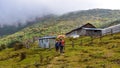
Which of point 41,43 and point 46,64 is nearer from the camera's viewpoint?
point 46,64

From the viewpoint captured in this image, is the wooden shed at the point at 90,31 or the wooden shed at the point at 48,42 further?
Answer: the wooden shed at the point at 90,31

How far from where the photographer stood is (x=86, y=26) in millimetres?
161750

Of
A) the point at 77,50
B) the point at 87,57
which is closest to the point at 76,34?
the point at 77,50

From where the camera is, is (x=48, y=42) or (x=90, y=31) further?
(x=90, y=31)

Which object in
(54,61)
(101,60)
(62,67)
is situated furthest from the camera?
(54,61)

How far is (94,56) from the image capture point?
69.6m

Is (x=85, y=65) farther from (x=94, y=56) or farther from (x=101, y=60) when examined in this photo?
(x=94, y=56)

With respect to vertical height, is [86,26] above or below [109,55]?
above

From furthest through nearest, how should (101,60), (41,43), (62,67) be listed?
1. (41,43)
2. (101,60)
3. (62,67)

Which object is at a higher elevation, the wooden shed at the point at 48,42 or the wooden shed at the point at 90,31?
the wooden shed at the point at 90,31

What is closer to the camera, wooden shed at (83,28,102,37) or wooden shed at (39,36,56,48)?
wooden shed at (39,36,56,48)

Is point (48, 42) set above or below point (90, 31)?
below

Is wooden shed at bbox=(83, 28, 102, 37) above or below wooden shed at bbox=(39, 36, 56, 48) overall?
above

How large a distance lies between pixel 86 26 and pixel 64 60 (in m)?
95.0
